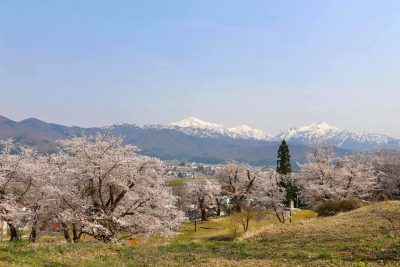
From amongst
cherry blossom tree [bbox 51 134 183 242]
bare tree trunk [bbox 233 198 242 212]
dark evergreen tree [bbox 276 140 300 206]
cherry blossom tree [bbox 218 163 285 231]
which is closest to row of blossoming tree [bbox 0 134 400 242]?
cherry blossom tree [bbox 51 134 183 242]

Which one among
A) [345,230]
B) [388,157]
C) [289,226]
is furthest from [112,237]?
[388,157]

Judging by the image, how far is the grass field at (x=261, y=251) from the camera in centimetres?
2036

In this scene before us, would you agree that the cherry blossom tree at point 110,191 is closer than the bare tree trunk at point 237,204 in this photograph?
Yes

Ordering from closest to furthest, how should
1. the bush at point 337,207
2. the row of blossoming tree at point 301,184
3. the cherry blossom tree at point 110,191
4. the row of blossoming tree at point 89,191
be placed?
the cherry blossom tree at point 110,191, the row of blossoming tree at point 89,191, the bush at point 337,207, the row of blossoming tree at point 301,184

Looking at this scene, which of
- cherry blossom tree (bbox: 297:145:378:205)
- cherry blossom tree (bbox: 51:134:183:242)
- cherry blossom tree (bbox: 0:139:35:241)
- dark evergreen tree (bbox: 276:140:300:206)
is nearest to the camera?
cherry blossom tree (bbox: 51:134:183:242)

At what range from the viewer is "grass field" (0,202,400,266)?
66.8 ft

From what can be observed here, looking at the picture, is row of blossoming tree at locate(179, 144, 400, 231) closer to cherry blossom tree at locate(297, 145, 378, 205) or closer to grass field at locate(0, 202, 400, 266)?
cherry blossom tree at locate(297, 145, 378, 205)

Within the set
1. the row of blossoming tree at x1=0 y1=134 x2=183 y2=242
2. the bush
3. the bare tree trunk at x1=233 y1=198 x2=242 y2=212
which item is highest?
the row of blossoming tree at x1=0 y1=134 x2=183 y2=242

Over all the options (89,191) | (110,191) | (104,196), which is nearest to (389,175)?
(104,196)

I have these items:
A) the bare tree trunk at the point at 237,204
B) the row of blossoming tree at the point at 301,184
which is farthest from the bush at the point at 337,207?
the bare tree trunk at the point at 237,204

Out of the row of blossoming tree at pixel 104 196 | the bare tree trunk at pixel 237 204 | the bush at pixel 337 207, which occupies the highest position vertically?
the row of blossoming tree at pixel 104 196

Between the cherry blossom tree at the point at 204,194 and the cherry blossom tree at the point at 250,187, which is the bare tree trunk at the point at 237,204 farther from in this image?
the cherry blossom tree at the point at 204,194

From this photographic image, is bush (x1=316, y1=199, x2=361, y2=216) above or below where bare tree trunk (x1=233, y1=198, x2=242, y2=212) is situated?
above

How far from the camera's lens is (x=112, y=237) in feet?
119
